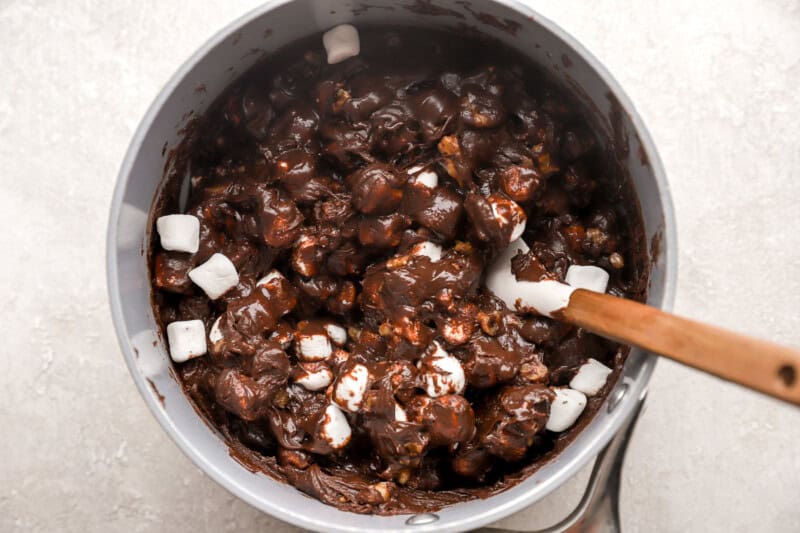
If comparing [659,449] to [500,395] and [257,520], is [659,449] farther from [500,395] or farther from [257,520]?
[257,520]

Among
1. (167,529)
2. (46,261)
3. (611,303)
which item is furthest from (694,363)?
(46,261)

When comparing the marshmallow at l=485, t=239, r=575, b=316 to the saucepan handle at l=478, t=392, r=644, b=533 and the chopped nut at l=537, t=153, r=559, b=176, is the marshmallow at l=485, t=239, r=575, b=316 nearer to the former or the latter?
the chopped nut at l=537, t=153, r=559, b=176

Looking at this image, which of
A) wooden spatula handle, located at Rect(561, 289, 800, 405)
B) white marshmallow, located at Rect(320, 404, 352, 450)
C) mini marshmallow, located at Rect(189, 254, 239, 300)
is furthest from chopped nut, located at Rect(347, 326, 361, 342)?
wooden spatula handle, located at Rect(561, 289, 800, 405)

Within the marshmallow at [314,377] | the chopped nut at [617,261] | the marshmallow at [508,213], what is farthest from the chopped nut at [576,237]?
the marshmallow at [314,377]

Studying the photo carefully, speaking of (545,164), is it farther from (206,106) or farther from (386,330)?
(206,106)

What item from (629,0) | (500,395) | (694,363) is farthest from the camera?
(629,0)

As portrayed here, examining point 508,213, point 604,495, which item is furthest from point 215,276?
point 604,495

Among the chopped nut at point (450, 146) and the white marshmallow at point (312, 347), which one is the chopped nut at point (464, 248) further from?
the white marshmallow at point (312, 347)
